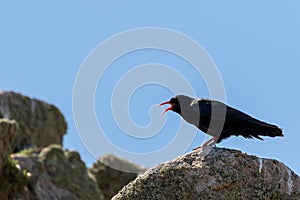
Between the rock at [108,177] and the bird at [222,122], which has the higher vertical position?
the rock at [108,177]

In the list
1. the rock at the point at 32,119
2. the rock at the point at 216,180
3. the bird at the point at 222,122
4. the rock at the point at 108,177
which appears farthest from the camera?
the rock at the point at 108,177

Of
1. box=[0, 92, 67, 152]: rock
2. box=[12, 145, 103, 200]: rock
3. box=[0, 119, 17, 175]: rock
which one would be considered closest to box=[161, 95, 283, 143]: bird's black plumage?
box=[0, 119, 17, 175]: rock

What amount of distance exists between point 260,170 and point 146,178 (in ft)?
6.32

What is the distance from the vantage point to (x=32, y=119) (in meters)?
32.2

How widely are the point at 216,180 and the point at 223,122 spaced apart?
187 centimetres

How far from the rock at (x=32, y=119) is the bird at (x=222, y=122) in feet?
58.1

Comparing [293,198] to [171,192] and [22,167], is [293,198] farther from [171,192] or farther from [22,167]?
[22,167]

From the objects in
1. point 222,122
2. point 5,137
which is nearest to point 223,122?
point 222,122

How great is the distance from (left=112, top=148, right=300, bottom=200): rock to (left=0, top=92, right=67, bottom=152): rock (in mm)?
19355

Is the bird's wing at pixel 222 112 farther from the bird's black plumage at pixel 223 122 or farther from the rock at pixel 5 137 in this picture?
the rock at pixel 5 137

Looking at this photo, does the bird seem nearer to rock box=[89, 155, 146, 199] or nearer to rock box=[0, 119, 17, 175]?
rock box=[0, 119, 17, 175]

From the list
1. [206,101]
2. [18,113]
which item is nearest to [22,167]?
[18,113]

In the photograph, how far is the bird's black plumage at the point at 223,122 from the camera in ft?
40.0

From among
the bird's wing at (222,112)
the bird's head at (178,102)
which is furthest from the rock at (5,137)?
the bird's wing at (222,112)
